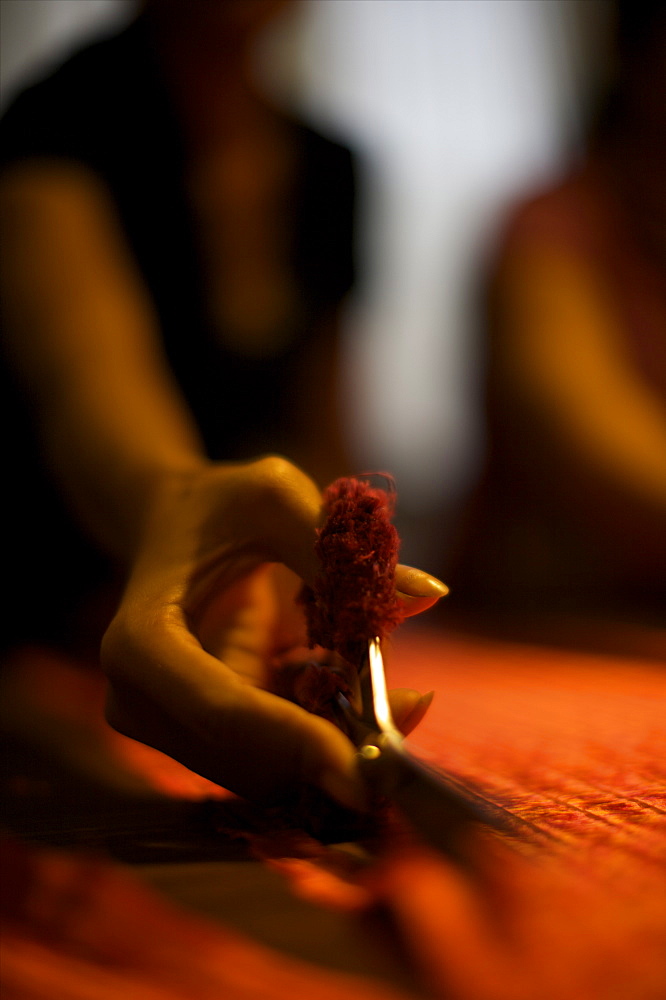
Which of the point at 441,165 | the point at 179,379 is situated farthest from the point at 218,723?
the point at 441,165

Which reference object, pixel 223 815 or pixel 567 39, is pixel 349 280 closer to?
pixel 223 815

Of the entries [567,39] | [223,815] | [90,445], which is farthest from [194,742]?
[567,39]

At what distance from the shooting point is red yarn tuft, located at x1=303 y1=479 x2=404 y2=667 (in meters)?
0.25

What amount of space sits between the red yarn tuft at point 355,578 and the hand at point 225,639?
1 centimetres

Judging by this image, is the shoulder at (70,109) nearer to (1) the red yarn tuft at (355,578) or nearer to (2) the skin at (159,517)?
(2) the skin at (159,517)

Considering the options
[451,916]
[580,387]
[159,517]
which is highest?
[580,387]

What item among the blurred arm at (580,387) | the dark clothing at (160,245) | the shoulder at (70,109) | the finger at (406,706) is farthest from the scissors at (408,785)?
the blurred arm at (580,387)

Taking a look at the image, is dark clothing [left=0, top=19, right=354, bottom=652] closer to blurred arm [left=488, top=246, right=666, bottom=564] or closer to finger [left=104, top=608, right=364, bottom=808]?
finger [left=104, top=608, right=364, bottom=808]

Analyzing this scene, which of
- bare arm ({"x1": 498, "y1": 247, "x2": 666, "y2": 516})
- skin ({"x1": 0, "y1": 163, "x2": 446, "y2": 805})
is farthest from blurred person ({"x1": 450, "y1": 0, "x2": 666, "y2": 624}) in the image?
skin ({"x1": 0, "y1": 163, "x2": 446, "y2": 805})

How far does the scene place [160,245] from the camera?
1.91 feet

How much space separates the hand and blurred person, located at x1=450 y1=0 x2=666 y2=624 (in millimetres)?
639

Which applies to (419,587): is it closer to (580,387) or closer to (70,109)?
(70,109)

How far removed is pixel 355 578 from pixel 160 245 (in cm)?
41

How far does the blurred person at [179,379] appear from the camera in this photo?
0.86ft
